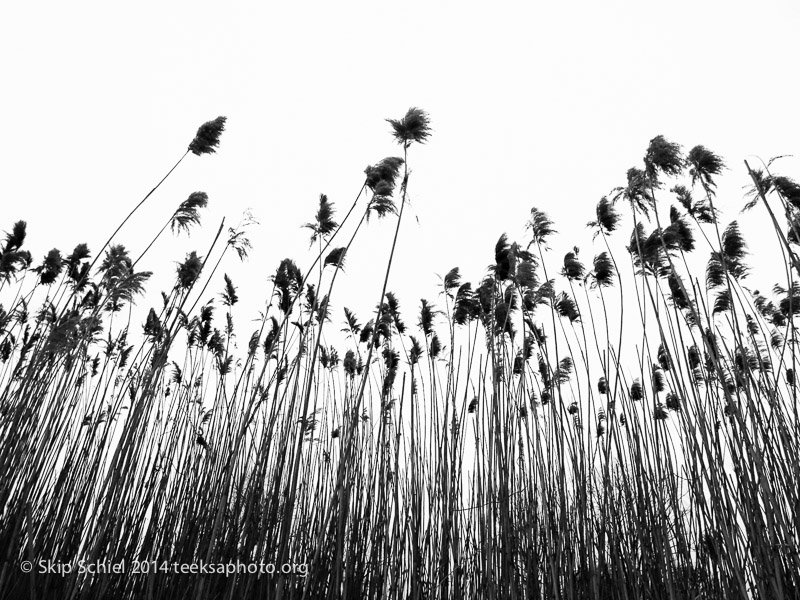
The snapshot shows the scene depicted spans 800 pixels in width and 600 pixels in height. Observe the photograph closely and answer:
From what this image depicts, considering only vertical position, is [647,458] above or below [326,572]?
above

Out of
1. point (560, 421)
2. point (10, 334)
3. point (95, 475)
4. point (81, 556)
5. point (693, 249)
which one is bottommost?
point (81, 556)

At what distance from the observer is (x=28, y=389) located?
3316 mm

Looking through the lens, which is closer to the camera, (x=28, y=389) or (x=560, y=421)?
(x=28, y=389)

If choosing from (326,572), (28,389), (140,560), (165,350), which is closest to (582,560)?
(326,572)

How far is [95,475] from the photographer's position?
321cm

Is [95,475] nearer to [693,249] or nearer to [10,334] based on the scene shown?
[10,334]

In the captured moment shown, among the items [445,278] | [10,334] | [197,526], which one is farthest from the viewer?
[445,278]

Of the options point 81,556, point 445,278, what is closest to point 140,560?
point 81,556

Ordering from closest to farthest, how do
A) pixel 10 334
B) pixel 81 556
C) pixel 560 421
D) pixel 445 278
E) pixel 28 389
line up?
pixel 81 556 → pixel 28 389 → pixel 560 421 → pixel 10 334 → pixel 445 278

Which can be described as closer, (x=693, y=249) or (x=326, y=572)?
(x=326, y=572)

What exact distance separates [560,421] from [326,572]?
1821mm

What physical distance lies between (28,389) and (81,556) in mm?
1126

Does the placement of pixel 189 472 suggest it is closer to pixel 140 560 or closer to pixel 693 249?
pixel 140 560

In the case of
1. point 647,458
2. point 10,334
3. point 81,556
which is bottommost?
point 81,556
